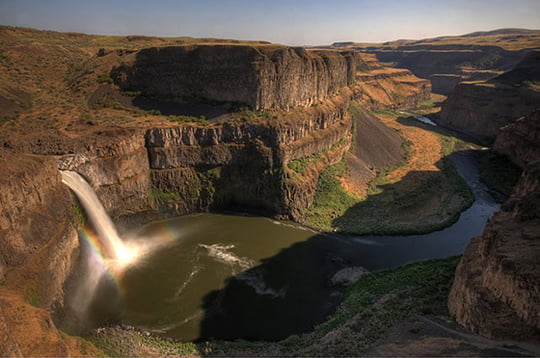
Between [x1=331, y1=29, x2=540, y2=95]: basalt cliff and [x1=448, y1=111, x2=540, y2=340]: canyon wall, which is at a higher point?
[x1=331, y1=29, x2=540, y2=95]: basalt cliff

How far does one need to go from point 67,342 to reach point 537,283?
22.3 meters

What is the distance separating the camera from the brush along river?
23000mm

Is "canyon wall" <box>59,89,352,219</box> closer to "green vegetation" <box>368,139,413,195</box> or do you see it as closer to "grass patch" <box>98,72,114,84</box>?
"green vegetation" <box>368,139,413,195</box>

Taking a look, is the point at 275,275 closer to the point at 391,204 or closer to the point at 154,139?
the point at 391,204

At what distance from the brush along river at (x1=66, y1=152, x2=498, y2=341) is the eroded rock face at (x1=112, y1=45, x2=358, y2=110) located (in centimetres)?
1587

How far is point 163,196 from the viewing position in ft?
121

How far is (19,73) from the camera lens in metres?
47.9

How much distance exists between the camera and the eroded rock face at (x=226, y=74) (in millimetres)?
40312

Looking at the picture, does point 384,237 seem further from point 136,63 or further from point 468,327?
point 136,63

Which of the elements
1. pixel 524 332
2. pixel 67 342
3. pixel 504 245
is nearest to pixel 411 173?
pixel 504 245

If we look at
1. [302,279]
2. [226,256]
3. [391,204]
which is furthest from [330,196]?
[226,256]

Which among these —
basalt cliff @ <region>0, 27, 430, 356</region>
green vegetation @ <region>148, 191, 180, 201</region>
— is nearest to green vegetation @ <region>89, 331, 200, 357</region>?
basalt cliff @ <region>0, 27, 430, 356</region>

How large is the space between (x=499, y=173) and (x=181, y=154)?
47179 millimetres

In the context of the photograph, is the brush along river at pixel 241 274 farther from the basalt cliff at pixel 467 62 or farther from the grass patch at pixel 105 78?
the basalt cliff at pixel 467 62
